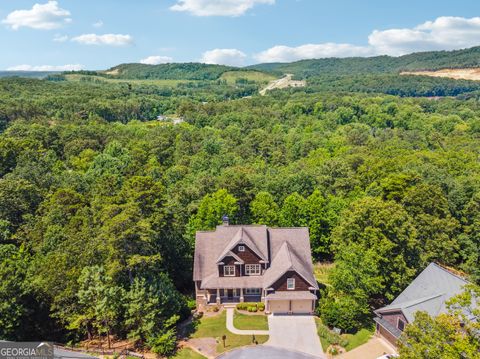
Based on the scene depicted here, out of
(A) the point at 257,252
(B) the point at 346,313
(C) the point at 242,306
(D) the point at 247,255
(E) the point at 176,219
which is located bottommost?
(C) the point at 242,306

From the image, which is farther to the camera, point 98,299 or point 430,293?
point 430,293

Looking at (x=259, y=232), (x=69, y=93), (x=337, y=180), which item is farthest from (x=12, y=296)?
(x=69, y=93)

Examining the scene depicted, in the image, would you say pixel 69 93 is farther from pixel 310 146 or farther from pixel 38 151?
pixel 310 146

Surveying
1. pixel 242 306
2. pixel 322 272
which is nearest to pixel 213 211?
pixel 242 306

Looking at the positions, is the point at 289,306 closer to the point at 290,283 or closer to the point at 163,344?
the point at 290,283

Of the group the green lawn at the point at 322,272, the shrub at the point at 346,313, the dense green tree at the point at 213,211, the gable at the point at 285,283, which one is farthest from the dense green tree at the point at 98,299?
the green lawn at the point at 322,272

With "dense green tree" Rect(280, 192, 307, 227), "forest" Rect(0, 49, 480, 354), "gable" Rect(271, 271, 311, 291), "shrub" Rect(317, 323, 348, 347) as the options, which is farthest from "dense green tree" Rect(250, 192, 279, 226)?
"shrub" Rect(317, 323, 348, 347)

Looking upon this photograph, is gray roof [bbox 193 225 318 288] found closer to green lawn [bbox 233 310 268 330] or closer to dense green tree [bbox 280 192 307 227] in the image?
green lawn [bbox 233 310 268 330]

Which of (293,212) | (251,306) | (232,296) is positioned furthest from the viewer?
(293,212)
